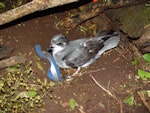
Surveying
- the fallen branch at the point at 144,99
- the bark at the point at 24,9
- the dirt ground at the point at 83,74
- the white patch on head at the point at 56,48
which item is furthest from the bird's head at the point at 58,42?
the fallen branch at the point at 144,99

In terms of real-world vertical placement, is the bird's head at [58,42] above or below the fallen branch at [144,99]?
above

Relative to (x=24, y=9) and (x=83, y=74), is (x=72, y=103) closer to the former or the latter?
(x=83, y=74)

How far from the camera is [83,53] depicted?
219 inches

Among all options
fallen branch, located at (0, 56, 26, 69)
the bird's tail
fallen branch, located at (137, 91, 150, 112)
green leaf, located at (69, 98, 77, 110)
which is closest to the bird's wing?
the bird's tail

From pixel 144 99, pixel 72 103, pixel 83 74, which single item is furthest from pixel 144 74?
pixel 72 103

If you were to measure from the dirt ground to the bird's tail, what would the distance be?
0.31 meters

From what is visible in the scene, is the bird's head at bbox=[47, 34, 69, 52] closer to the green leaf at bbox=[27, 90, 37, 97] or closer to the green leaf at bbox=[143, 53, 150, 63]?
the green leaf at bbox=[27, 90, 37, 97]

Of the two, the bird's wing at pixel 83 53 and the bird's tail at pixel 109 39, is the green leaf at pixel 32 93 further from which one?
the bird's tail at pixel 109 39

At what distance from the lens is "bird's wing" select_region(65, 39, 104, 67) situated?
5488 mm

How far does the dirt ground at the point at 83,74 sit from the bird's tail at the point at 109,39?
31cm

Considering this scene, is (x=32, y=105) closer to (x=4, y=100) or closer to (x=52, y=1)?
(x=4, y=100)

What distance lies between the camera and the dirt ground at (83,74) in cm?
528

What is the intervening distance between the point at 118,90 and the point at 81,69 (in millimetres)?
809

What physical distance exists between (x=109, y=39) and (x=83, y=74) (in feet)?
2.81
